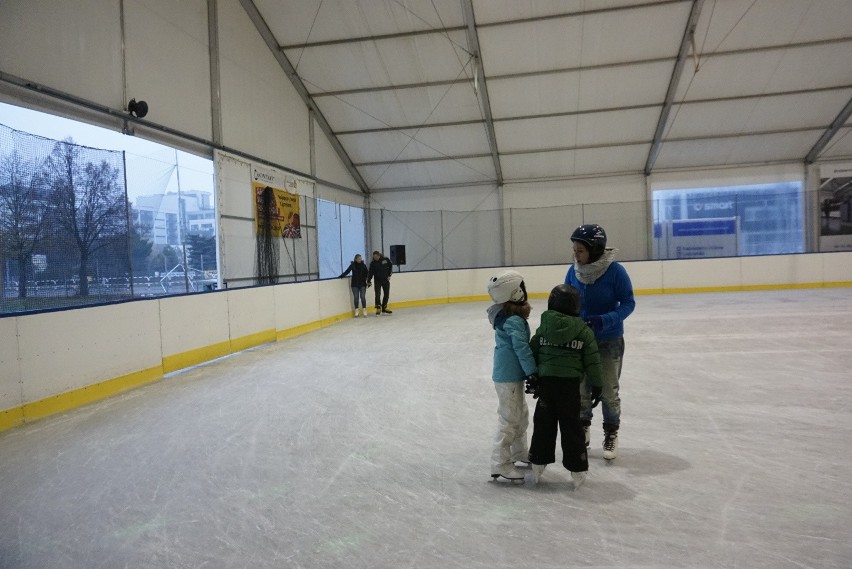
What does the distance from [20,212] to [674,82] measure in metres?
15.4

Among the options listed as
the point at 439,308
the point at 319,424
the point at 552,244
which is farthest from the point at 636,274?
the point at 319,424

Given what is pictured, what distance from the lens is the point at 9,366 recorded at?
513 centimetres

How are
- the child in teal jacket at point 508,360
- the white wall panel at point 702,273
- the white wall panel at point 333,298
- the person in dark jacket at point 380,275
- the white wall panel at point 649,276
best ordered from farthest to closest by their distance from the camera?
1. the white wall panel at point 649,276
2. the white wall panel at point 702,273
3. the person in dark jacket at point 380,275
4. the white wall panel at point 333,298
5. the child in teal jacket at point 508,360

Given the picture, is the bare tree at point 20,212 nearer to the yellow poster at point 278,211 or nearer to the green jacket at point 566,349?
the green jacket at point 566,349

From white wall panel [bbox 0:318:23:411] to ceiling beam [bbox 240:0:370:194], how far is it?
37.7 feet

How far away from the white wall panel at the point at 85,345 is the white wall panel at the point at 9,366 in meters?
0.06

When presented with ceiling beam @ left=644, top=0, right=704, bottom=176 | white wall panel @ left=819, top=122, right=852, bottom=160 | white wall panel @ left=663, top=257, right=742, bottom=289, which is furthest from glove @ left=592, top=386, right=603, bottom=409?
white wall panel @ left=819, top=122, right=852, bottom=160

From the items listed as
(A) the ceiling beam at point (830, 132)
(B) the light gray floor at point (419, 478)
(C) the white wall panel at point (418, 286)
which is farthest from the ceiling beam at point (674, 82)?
(B) the light gray floor at point (419, 478)

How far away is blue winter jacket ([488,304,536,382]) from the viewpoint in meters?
3.11

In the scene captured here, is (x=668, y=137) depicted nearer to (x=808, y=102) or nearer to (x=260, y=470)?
(x=808, y=102)

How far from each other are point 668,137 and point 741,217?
10.8 ft

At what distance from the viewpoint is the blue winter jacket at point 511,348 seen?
3107 millimetres

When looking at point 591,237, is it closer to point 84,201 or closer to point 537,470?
point 537,470

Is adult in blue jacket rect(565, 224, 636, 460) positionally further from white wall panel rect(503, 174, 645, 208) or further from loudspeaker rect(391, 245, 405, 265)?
white wall panel rect(503, 174, 645, 208)
